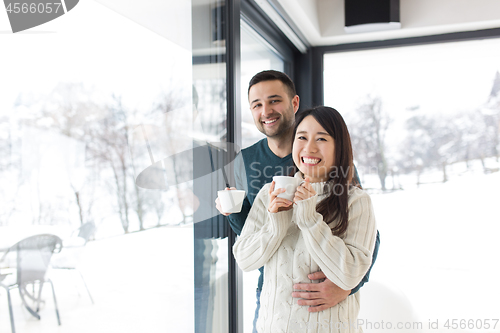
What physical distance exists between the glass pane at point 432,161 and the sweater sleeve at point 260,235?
2051 mm

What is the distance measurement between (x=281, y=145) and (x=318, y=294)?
63 centimetres

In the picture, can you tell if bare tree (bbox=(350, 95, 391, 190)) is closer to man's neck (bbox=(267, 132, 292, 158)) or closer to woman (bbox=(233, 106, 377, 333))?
man's neck (bbox=(267, 132, 292, 158))

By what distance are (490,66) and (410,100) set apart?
0.60 meters

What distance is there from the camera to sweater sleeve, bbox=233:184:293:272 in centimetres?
105

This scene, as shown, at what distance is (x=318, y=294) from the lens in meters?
1.01

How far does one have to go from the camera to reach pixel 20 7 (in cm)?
68

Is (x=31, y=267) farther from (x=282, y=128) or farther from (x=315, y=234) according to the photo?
(x=282, y=128)

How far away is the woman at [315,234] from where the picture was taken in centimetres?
98

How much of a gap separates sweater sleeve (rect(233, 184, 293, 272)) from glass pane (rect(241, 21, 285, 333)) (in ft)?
2.58

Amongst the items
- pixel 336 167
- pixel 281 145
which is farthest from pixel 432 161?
pixel 336 167

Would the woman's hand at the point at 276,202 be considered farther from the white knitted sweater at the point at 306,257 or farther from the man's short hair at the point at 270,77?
the man's short hair at the point at 270,77

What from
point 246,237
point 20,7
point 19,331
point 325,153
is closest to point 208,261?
point 246,237
